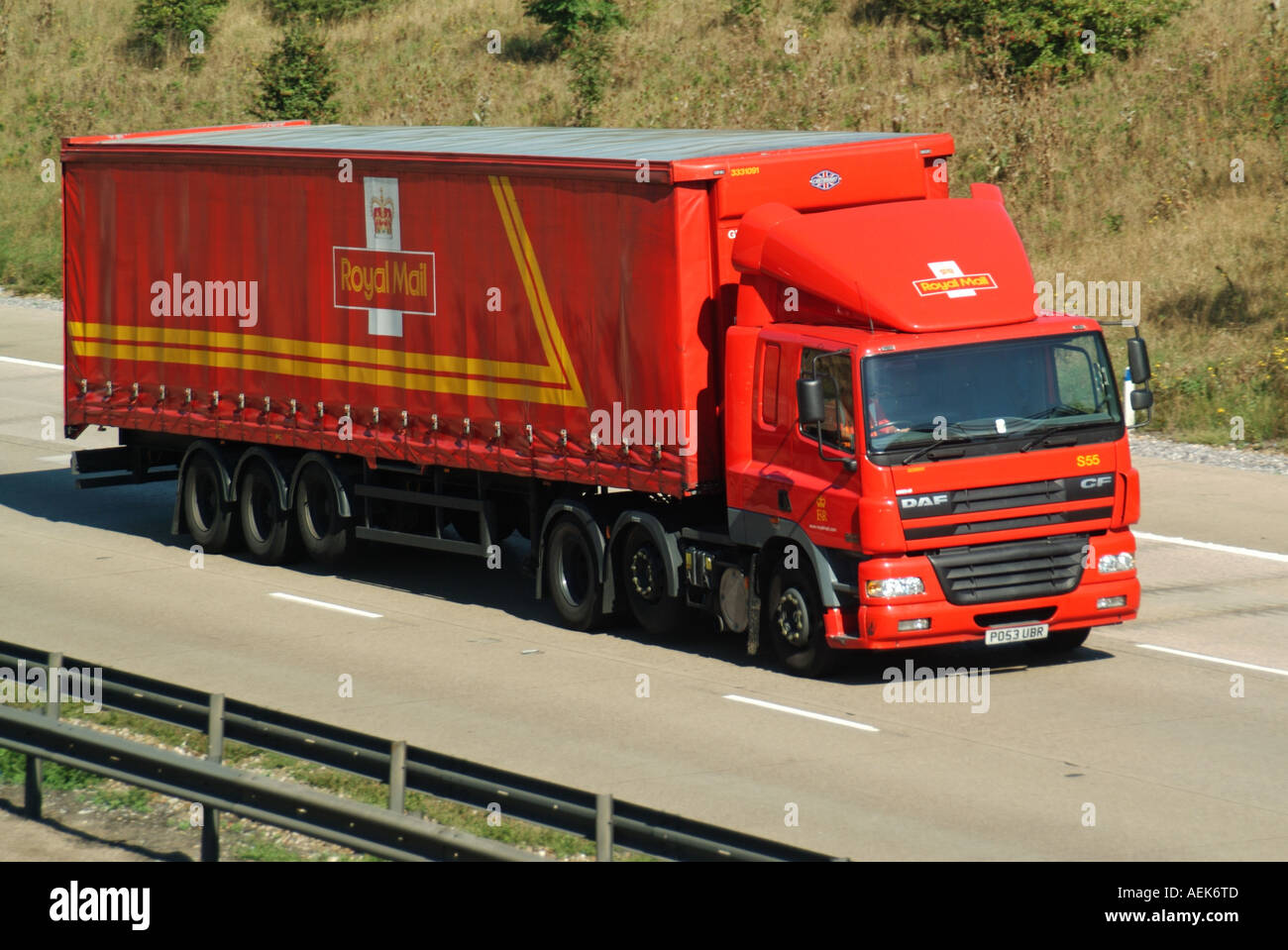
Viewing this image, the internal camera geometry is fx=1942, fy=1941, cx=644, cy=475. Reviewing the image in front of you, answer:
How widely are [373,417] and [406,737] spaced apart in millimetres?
5272

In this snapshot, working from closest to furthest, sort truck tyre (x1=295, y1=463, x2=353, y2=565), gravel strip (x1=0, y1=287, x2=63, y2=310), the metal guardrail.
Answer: the metal guardrail, truck tyre (x1=295, y1=463, x2=353, y2=565), gravel strip (x1=0, y1=287, x2=63, y2=310)

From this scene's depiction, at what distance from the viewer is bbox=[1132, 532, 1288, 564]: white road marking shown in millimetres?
18359

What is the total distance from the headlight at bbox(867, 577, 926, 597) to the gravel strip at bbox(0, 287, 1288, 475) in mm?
10344

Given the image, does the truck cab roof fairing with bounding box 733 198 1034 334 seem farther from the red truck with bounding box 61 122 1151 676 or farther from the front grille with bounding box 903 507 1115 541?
the front grille with bounding box 903 507 1115 541

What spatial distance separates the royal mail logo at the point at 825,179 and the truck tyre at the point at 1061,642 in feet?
12.7

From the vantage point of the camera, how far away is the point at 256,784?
9.65 meters

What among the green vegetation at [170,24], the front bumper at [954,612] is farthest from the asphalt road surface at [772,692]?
the green vegetation at [170,24]

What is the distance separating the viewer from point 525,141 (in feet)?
57.0

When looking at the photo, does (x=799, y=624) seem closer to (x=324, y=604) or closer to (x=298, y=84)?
(x=324, y=604)

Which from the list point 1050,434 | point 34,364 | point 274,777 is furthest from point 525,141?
point 34,364

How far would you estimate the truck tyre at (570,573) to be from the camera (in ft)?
53.0

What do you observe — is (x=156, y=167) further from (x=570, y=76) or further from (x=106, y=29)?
(x=106, y=29)

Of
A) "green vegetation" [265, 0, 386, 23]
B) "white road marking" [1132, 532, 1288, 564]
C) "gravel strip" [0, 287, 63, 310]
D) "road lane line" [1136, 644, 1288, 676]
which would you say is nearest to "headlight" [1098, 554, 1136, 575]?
"road lane line" [1136, 644, 1288, 676]

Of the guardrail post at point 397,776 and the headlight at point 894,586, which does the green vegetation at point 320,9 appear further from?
the guardrail post at point 397,776
